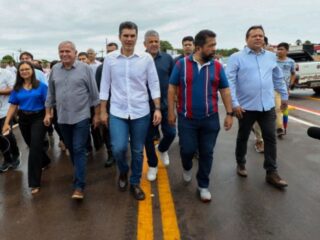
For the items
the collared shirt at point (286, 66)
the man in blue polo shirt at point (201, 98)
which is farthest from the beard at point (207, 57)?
the collared shirt at point (286, 66)

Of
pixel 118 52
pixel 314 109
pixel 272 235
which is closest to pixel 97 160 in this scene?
pixel 118 52

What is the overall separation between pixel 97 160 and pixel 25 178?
1.20 metres

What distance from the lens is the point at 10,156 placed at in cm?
560

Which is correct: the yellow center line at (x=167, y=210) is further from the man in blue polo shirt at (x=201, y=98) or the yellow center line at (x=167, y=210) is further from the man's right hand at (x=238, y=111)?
the man's right hand at (x=238, y=111)

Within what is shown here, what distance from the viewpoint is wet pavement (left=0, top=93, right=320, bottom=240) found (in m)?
3.29

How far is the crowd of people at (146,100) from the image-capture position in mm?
3766

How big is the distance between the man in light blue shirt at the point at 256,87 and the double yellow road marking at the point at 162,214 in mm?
1346

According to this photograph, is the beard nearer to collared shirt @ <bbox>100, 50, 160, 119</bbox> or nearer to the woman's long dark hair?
collared shirt @ <bbox>100, 50, 160, 119</bbox>

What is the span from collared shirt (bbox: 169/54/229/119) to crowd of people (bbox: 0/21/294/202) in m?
0.01

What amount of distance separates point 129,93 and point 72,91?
705 millimetres

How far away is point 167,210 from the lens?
147 inches

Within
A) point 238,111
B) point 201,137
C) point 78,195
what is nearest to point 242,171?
point 238,111

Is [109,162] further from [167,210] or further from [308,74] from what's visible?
[308,74]

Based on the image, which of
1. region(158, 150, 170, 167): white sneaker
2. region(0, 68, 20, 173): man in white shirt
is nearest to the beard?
region(158, 150, 170, 167): white sneaker
